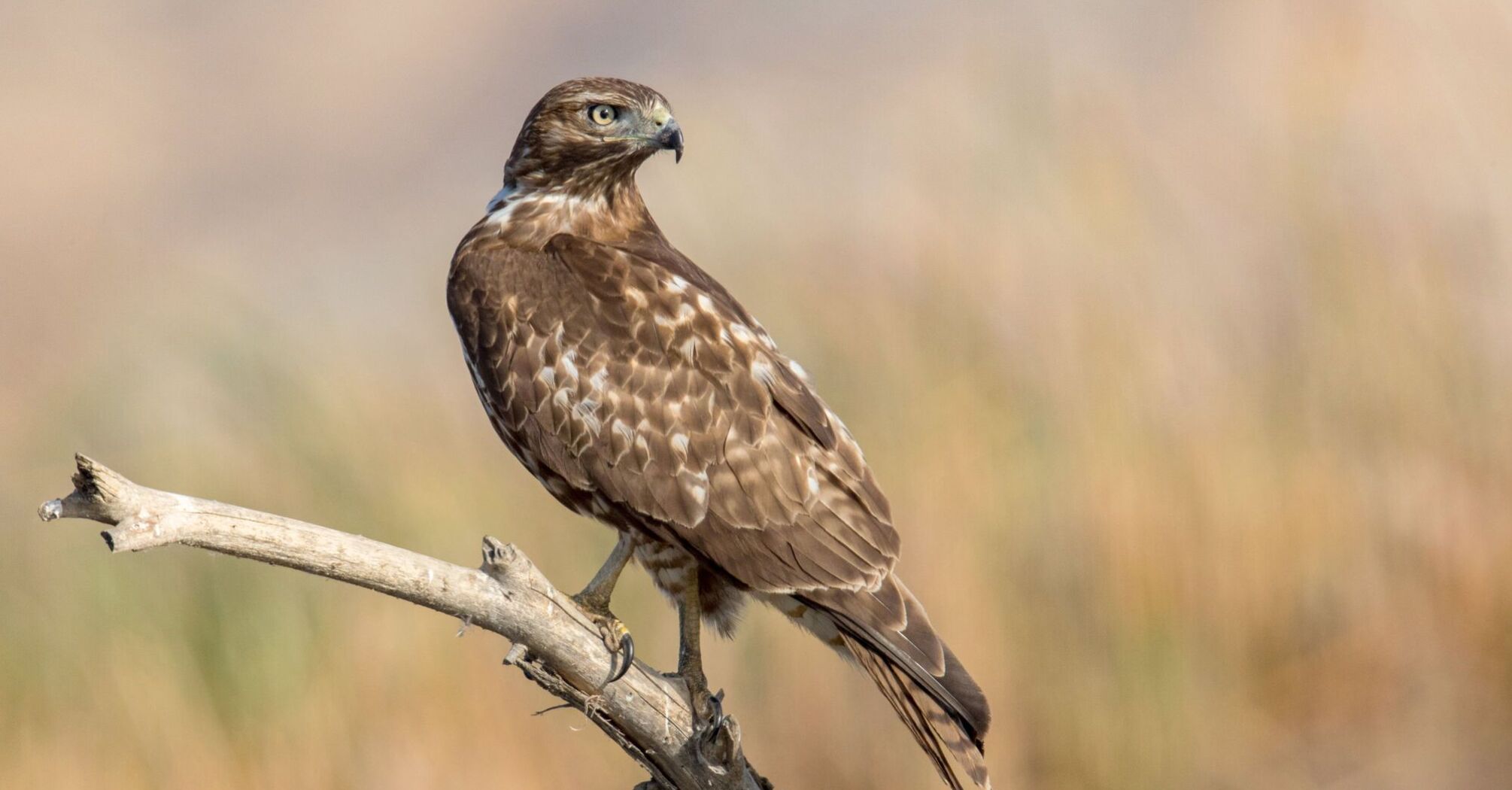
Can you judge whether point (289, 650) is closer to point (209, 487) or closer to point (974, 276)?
point (209, 487)

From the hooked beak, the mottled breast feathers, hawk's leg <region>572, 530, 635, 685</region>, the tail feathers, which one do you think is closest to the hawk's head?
the hooked beak

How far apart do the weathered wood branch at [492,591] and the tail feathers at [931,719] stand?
0.38 meters

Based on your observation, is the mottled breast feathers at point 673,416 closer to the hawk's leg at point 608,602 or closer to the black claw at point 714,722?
the hawk's leg at point 608,602

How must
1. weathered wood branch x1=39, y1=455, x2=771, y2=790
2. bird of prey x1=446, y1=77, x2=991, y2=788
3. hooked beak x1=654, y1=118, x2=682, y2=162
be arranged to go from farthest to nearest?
hooked beak x1=654, y1=118, x2=682, y2=162
bird of prey x1=446, y1=77, x2=991, y2=788
weathered wood branch x1=39, y1=455, x2=771, y2=790

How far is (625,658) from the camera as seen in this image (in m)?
3.56

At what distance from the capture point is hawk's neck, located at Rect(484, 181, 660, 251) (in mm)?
4223

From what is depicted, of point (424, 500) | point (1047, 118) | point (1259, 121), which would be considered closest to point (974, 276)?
point (1047, 118)

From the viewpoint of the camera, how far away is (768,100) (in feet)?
22.5

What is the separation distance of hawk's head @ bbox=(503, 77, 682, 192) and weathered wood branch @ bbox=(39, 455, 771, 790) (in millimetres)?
1323

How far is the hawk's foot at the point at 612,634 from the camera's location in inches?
138

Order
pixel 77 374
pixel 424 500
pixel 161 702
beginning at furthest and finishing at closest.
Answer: pixel 77 374, pixel 424 500, pixel 161 702

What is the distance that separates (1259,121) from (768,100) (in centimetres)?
220

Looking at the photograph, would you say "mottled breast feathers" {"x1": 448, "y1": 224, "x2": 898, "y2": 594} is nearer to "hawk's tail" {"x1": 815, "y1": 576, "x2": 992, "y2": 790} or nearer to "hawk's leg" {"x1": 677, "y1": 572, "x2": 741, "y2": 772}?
"hawk's tail" {"x1": 815, "y1": 576, "x2": 992, "y2": 790}

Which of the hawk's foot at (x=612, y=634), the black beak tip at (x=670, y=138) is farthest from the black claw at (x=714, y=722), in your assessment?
the black beak tip at (x=670, y=138)
